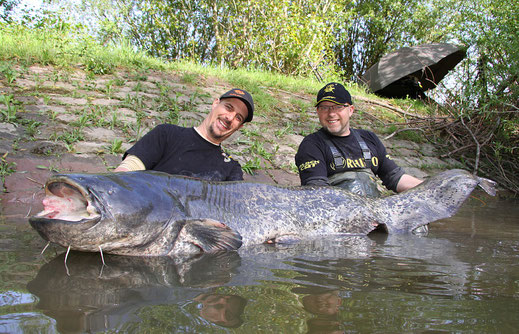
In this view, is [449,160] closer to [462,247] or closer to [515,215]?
[515,215]

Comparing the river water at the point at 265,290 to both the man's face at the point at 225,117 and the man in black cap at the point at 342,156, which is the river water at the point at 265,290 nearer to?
the man in black cap at the point at 342,156

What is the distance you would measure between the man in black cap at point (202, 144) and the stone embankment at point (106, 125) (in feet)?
4.31

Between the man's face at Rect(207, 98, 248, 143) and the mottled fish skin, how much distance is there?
833 millimetres

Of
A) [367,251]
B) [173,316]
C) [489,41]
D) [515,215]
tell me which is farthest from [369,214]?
[489,41]

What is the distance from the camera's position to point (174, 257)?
97.8 inches

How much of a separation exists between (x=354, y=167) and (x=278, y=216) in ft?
4.95

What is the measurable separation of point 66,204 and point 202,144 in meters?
1.70

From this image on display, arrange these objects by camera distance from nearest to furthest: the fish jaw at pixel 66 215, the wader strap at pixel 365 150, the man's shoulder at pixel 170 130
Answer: the fish jaw at pixel 66 215
the man's shoulder at pixel 170 130
the wader strap at pixel 365 150

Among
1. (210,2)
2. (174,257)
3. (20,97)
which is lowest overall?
(174,257)

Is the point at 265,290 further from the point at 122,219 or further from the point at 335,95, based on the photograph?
the point at 335,95

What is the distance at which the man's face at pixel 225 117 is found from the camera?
3754 millimetres

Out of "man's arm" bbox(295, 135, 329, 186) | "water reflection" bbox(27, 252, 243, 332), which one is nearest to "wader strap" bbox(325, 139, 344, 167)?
"man's arm" bbox(295, 135, 329, 186)

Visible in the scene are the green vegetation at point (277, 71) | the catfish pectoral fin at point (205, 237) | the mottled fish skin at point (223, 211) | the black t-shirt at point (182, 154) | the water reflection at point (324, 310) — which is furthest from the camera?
the green vegetation at point (277, 71)

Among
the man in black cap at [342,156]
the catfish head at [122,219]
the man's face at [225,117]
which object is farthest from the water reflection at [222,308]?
the man in black cap at [342,156]
